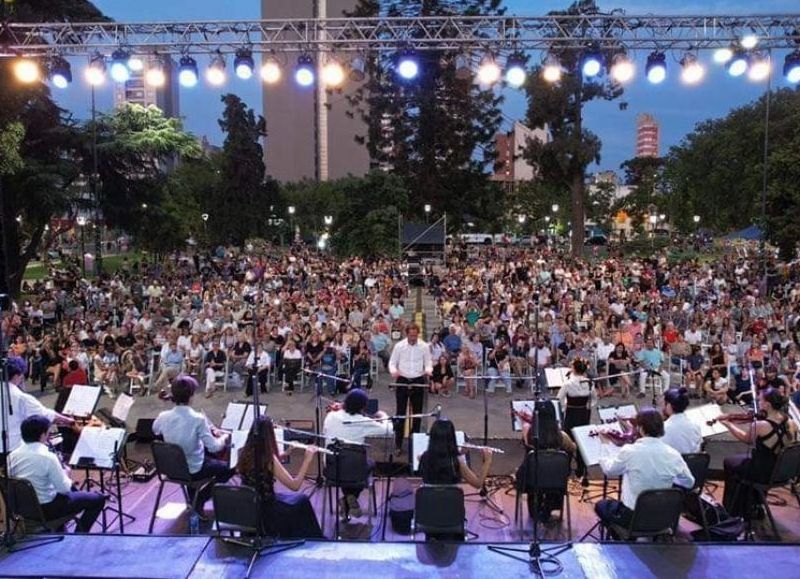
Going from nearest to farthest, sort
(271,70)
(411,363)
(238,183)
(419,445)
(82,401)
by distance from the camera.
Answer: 1. (419,445)
2. (82,401)
3. (411,363)
4. (271,70)
5. (238,183)

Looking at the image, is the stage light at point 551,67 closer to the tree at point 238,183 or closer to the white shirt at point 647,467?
the white shirt at point 647,467

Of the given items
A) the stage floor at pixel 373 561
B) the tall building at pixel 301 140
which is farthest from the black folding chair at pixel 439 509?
the tall building at pixel 301 140

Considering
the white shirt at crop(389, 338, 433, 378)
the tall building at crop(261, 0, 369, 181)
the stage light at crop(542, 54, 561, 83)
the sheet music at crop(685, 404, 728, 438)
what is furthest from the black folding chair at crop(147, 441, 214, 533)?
the tall building at crop(261, 0, 369, 181)

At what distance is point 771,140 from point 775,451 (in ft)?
93.0

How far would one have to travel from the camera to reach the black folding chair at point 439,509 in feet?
16.1

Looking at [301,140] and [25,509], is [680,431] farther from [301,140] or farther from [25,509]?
[301,140]

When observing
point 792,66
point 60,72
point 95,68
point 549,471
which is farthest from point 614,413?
point 60,72

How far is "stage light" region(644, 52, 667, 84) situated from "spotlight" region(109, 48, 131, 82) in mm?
8426

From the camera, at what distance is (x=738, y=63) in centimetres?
1048

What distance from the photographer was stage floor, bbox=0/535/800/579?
14.9 feet

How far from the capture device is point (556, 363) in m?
12.6

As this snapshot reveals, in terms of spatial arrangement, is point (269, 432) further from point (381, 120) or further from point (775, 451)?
point (381, 120)

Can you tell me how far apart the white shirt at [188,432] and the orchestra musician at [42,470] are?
89 centimetres

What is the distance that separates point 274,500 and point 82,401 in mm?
3141
